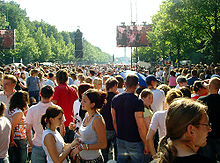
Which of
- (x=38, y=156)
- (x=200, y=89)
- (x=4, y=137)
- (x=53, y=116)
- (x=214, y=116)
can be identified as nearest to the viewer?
(x=53, y=116)

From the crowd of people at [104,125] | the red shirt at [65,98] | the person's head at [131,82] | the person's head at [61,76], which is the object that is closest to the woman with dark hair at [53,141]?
the crowd of people at [104,125]

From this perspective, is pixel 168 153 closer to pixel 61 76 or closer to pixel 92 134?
pixel 92 134

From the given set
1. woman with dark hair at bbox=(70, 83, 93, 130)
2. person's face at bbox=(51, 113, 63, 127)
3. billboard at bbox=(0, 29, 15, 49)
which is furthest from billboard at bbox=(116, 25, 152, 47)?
person's face at bbox=(51, 113, 63, 127)

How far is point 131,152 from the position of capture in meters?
4.68

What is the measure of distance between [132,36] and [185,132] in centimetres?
4782

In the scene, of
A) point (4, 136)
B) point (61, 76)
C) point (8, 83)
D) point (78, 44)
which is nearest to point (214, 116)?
point (61, 76)

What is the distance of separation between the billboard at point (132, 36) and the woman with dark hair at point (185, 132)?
47.0 meters

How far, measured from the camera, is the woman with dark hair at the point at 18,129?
15.8 feet

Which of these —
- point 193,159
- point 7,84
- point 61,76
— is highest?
point 61,76

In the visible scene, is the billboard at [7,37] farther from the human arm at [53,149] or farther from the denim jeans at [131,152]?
the human arm at [53,149]

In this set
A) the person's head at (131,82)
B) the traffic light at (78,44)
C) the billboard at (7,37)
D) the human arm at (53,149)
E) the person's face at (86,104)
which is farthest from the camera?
the traffic light at (78,44)

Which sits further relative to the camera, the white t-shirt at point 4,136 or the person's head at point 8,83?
the person's head at point 8,83

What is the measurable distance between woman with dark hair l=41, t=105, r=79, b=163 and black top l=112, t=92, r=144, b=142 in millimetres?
1137

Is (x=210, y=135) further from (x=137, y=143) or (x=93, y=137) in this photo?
(x=93, y=137)
